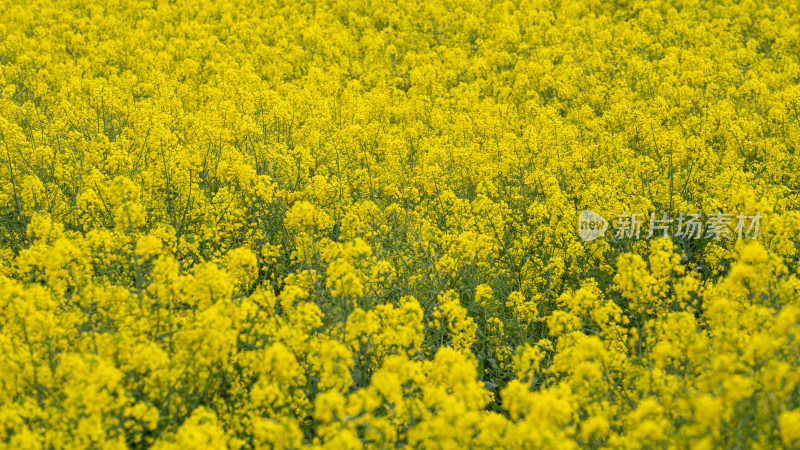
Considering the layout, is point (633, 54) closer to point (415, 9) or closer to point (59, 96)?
point (415, 9)

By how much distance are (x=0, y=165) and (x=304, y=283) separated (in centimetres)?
449

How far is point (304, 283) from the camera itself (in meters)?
6.07

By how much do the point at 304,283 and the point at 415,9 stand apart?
1183 centimetres

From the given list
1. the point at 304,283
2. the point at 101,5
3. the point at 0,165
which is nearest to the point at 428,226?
the point at 304,283

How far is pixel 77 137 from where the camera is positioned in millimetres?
8617

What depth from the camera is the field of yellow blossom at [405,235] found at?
4.41 metres

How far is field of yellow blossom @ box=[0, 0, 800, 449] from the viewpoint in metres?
4.41

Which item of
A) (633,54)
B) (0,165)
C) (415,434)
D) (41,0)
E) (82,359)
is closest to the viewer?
(415,434)

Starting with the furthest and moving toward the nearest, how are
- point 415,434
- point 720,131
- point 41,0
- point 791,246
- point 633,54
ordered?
1. point 41,0
2. point 633,54
3. point 720,131
4. point 791,246
5. point 415,434

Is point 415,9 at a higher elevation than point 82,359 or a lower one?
higher

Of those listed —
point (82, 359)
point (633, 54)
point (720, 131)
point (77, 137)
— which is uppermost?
point (633, 54)

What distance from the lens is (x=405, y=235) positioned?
26.8ft

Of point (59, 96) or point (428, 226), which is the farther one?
point (59, 96)

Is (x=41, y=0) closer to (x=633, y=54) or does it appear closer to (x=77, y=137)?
(x=77, y=137)
